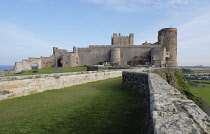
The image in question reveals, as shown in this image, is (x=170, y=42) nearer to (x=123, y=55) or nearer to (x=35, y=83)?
(x=123, y=55)

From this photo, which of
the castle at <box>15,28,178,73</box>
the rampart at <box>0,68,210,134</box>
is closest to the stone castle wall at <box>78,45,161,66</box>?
the castle at <box>15,28,178,73</box>

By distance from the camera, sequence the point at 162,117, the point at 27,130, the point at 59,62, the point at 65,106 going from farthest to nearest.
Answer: the point at 59,62 < the point at 65,106 < the point at 27,130 < the point at 162,117

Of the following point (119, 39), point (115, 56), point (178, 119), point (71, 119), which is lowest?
point (71, 119)

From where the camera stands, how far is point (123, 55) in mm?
50250

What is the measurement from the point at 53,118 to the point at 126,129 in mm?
2179

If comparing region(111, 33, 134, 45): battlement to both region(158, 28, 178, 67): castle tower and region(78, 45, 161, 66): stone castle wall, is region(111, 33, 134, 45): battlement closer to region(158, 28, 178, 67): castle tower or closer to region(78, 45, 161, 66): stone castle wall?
region(78, 45, 161, 66): stone castle wall

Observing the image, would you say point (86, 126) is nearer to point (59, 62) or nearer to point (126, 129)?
point (126, 129)

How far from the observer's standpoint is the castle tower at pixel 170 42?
46094 millimetres

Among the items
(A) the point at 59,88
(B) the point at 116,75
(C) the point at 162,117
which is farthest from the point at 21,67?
(C) the point at 162,117

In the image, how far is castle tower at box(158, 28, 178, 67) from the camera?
46094 millimetres

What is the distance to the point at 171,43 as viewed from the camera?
46.5 m

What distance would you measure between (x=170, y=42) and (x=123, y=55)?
1383cm

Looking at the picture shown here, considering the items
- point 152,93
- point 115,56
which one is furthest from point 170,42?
point 152,93

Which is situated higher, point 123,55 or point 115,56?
point 123,55
